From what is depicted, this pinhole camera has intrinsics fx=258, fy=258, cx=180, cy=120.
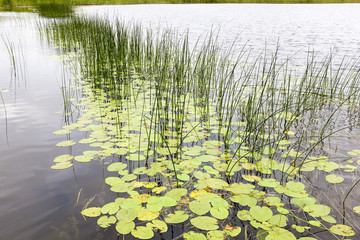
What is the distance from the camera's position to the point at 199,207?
156 cm

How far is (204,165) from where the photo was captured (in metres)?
2.10

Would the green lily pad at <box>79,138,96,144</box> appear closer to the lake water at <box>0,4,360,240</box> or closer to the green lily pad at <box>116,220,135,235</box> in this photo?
the lake water at <box>0,4,360,240</box>

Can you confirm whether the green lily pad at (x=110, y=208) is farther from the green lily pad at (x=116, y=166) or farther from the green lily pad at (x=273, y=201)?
the green lily pad at (x=273, y=201)

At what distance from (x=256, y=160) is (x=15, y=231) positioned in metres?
1.73

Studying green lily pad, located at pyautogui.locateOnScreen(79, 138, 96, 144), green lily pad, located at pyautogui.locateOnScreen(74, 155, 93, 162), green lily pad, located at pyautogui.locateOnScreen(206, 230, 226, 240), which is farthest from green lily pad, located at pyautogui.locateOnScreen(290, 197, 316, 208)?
green lily pad, located at pyautogui.locateOnScreen(79, 138, 96, 144)

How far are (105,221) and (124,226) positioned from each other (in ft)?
0.46

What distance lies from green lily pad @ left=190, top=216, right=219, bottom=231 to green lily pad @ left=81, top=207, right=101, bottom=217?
57 centimetres

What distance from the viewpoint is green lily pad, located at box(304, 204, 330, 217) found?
1.53 m

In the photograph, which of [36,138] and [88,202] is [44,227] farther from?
[36,138]

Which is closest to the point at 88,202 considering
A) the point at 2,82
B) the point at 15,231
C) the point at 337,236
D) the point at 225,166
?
the point at 15,231

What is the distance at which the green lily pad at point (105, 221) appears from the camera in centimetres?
147

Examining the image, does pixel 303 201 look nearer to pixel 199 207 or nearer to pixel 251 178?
pixel 251 178

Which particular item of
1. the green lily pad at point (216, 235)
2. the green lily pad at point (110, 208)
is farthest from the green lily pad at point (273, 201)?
the green lily pad at point (110, 208)

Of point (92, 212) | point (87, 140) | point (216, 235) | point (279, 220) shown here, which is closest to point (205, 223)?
point (216, 235)
